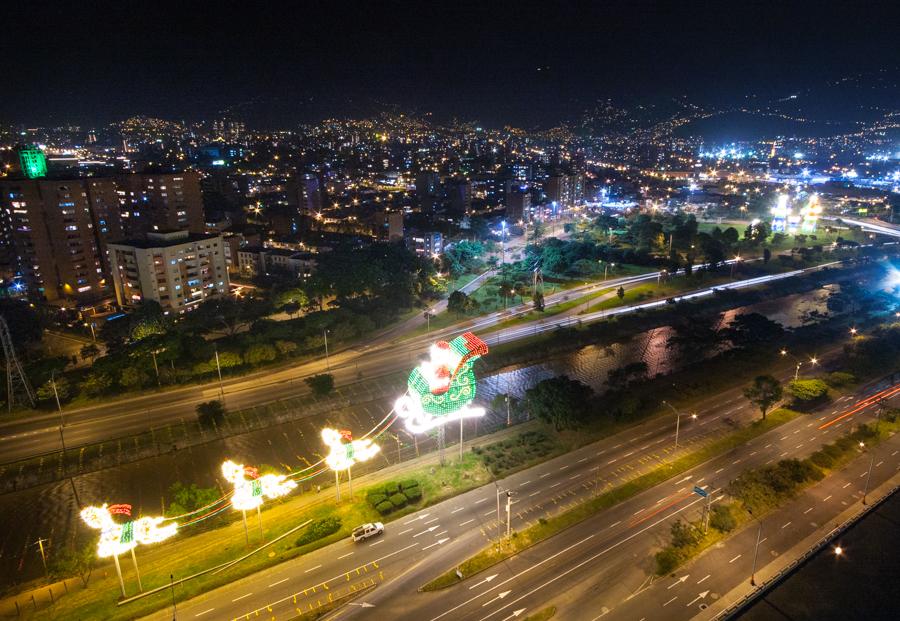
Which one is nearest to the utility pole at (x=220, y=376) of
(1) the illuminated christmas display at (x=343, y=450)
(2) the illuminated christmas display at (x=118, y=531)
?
(1) the illuminated christmas display at (x=343, y=450)

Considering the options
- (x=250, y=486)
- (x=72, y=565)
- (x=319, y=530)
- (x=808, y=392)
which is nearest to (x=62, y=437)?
(x=72, y=565)

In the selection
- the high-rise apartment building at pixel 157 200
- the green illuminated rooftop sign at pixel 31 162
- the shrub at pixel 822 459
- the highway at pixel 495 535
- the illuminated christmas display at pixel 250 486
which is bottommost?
the highway at pixel 495 535

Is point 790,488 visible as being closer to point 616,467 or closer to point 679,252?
point 616,467

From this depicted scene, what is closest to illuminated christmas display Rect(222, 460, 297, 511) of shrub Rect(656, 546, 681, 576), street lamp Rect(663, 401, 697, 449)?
shrub Rect(656, 546, 681, 576)

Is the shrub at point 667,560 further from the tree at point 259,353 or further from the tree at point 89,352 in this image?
the tree at point 89,352

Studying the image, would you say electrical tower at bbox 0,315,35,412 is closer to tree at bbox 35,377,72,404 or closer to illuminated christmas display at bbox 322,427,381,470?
tree at bbox 35,377,72,404

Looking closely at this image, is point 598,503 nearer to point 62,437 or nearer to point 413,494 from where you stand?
point 413,494
